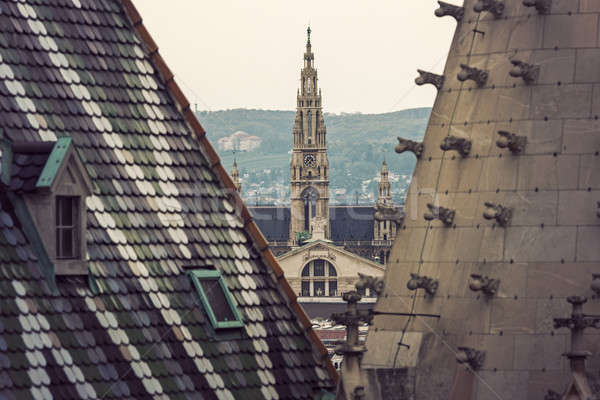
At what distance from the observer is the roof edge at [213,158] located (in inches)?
1037

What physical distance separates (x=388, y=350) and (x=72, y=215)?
4856mm

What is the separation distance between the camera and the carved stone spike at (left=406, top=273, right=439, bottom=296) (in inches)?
942

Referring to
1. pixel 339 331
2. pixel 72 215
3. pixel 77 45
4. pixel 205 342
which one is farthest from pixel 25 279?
pixel 339 331

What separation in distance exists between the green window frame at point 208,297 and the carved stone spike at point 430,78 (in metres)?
4.10

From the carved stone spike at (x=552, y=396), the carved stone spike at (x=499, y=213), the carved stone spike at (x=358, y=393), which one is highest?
the carved stone spike at (x=499, y=213)

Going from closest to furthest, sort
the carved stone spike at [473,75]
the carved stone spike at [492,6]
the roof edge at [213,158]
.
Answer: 1. the carved stone spike at [473,75]
2. the carved stone spike at [492,6]
3. the roof edge at [213,158]

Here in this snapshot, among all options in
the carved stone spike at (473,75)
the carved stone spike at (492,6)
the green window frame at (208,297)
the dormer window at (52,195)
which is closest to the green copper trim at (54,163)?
the dormer window at (52,195)

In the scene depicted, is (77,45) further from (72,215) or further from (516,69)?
(516,69)

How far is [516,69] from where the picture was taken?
23.7 metres

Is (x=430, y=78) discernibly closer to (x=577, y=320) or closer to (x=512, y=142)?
(x=512, y=142)

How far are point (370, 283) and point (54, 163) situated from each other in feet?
15.5

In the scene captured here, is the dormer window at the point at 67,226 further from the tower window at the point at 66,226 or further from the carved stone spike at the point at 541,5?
the carved stone spike at the point at 541,5

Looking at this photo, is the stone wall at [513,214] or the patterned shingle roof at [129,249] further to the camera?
the stone wall at [513,214]

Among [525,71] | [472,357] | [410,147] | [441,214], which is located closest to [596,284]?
[472,357]
